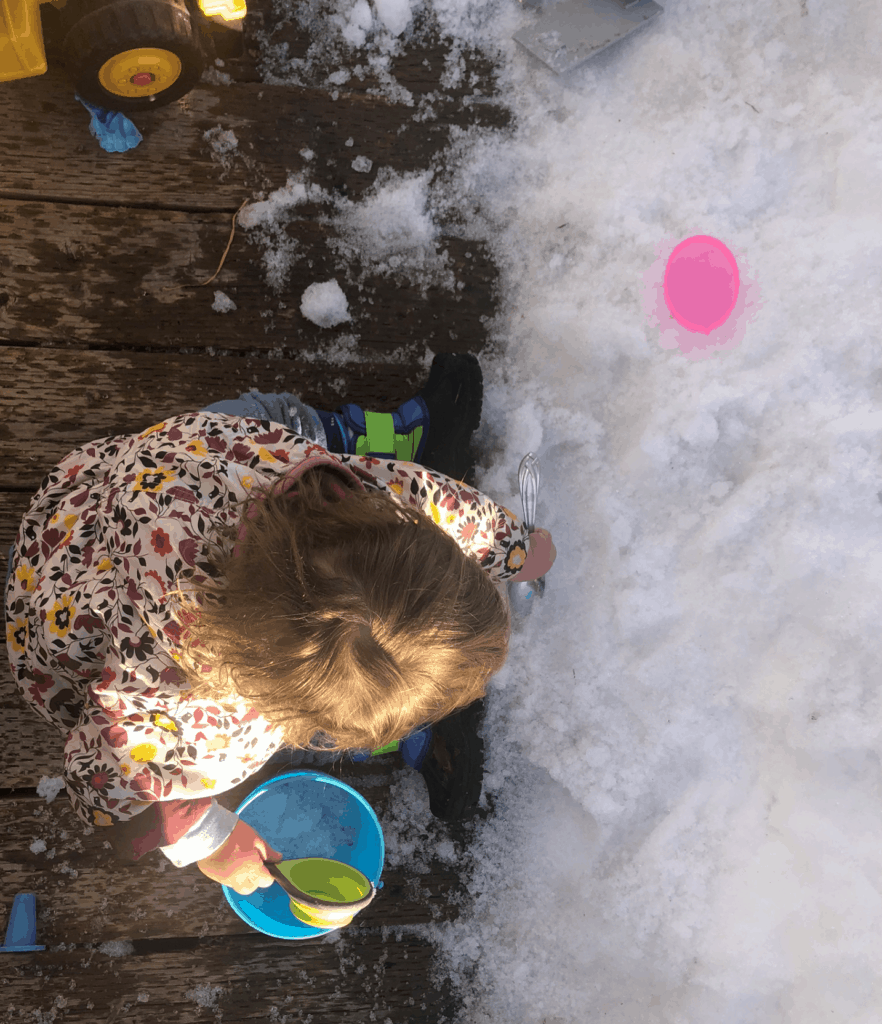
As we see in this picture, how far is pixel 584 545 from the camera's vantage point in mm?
1116

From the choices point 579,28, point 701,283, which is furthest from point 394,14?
point 701,283

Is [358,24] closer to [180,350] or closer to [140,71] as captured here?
[140,71]

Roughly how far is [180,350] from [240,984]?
954 millimetres

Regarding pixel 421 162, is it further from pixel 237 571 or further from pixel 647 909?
pixel 647 909

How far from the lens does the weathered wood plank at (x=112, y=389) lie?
110cm

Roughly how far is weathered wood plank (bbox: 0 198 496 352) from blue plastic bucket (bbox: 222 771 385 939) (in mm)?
661

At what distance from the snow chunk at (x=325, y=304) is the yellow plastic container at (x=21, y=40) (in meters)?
0.46

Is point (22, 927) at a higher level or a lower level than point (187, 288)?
lower

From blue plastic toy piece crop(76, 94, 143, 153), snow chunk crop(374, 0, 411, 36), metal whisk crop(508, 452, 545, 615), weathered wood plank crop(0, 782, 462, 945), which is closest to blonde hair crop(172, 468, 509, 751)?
metal whisk crop(508, 452, 545, 615)

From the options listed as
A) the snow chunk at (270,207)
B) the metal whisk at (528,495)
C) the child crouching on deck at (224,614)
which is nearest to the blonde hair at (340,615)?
the child crouching on deck at (224,614)

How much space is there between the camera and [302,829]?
1.06 meters

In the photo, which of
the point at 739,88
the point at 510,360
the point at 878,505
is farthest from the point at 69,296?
the point at 878,505

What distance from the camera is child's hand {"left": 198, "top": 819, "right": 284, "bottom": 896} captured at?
899 mm

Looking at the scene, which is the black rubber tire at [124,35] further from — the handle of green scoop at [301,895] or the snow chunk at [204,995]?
the snow chunk at [204,995]
